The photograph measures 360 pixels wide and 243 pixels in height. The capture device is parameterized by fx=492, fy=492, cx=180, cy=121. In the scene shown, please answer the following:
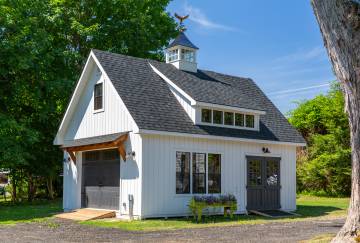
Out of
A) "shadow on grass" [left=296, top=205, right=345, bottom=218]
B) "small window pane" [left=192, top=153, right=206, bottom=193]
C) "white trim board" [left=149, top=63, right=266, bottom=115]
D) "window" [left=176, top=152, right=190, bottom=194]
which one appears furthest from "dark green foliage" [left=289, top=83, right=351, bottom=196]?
"window" [left=176, top=152, right=190, bottom=194]

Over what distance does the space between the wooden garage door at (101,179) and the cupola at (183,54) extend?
5.67m

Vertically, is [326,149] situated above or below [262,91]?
below

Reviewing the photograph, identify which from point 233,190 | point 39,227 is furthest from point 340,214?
point 39,227

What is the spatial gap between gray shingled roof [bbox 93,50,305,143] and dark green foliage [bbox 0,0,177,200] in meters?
6.91

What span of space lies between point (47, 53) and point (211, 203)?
46.5ft

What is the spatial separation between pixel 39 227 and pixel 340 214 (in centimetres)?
1141

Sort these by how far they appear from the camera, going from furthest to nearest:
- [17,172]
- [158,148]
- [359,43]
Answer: [17,172], [158,148], [359,43]

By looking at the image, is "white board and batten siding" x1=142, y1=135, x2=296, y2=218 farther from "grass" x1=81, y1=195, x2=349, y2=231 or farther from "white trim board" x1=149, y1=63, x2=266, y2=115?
"white trim board" x1=149, y1=63, x2=266, y2=115

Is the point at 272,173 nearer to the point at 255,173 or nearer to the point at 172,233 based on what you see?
the point at 255,173

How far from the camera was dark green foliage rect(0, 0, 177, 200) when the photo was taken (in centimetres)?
2491

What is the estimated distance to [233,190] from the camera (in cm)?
1955

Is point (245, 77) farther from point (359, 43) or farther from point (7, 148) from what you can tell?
point (359, 43)

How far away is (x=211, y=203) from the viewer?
17500 millimetres

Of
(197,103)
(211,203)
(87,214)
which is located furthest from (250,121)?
(87,214)
